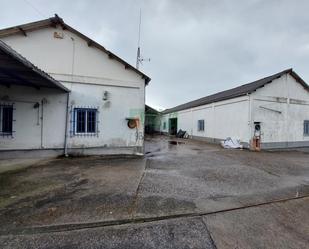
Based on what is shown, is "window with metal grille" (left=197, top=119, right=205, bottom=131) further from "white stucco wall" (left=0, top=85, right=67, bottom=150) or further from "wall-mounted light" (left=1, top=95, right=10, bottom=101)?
"wall-mounted light" (left=1, top=95, right=10, bottom=101)

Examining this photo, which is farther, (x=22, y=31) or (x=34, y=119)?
(x=34, y=119)

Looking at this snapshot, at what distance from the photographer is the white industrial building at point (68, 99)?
7461mm

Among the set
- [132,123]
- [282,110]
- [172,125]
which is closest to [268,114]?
[282,110]

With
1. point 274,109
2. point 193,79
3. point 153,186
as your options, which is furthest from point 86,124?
point 193,79

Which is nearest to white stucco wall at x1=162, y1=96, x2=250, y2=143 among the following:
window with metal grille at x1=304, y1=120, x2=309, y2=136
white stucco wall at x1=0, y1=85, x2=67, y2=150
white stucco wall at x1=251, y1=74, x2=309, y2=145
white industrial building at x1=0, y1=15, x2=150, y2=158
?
white stucco wall at x1=251, y1=74, x2=309, y2=145

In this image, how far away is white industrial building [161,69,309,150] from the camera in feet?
40.5

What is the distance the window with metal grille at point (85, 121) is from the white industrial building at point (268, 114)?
33.4ft

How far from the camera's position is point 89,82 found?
8.23 metres

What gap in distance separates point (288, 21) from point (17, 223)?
14.0 metres

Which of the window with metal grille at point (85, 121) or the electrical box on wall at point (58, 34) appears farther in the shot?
the window with metal grille at point (85, 121)

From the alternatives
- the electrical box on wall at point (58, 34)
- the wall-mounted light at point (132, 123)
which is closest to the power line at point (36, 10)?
the electrical box on wall at point (58, 34)

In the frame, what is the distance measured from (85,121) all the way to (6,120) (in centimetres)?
313

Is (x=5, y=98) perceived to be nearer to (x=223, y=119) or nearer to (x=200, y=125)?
(x=223, y=119)

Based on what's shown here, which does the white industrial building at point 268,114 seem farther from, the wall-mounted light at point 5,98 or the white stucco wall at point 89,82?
the wall-mounted light at point 5,98
